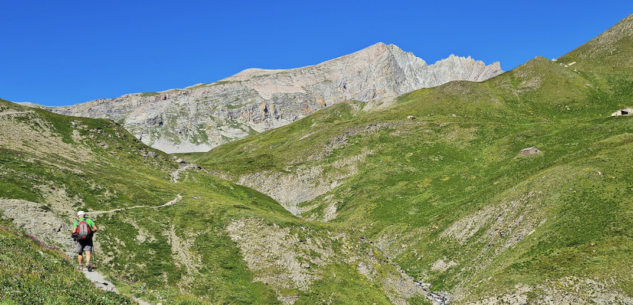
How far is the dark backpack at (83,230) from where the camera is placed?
29869mm

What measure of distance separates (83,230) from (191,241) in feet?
110

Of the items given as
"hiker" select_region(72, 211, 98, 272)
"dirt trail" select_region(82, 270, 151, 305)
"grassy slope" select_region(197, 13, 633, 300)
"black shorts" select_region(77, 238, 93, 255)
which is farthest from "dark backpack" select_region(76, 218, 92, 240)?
"grassy slope" select_region(197, 13, 633, 300)

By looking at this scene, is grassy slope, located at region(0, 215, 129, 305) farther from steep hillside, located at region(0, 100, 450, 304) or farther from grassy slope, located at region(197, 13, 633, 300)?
grassy slope, located at region(197, 13, 633, 300)

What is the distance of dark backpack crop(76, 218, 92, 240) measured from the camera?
29.9m

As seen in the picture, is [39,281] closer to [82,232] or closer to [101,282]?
[101,282]

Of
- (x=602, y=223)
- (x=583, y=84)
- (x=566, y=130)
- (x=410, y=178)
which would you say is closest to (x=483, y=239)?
(x=602, y=223)

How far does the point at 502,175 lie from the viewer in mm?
92125

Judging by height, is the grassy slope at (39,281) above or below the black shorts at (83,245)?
below

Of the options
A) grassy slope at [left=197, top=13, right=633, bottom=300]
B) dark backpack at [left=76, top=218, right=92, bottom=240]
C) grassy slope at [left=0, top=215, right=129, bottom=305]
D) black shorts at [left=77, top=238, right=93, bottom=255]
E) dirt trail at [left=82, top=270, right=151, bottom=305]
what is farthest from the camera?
grassy slope at [left=197, top=13, right=633, bottom=300]

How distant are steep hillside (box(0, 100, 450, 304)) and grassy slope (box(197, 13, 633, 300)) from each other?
42.2ft

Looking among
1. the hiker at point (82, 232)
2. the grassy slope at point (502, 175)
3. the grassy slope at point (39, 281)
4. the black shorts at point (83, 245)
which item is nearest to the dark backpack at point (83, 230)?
the hiker at point (82, 232)

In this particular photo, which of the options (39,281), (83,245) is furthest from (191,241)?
(39,281)

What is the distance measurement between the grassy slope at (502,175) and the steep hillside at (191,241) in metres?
12.9

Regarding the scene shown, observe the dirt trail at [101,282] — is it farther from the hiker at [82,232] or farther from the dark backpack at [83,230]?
the dark backpack at [83,230]
